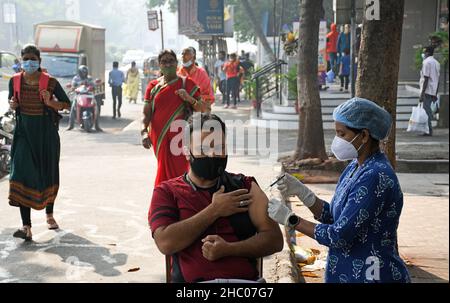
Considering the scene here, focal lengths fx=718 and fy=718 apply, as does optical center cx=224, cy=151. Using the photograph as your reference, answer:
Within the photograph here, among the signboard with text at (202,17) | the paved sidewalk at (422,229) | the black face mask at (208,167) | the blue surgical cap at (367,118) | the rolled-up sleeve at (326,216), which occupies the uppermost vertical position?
the signboard with text at (202,17)

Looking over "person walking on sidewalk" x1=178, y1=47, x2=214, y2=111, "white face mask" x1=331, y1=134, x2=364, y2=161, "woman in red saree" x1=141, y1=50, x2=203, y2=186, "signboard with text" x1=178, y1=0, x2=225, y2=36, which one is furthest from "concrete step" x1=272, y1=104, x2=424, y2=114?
"white face mask" x1=331, y1=134, x2=364, y2=161

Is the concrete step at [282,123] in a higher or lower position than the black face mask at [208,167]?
lower

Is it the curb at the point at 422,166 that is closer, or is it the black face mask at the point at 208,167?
the black face mask at the point at 208,167

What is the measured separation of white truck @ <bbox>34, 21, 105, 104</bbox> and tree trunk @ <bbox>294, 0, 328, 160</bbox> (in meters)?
10.4

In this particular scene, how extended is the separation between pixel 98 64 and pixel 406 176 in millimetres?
15484

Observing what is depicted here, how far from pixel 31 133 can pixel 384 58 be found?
3.21 meters

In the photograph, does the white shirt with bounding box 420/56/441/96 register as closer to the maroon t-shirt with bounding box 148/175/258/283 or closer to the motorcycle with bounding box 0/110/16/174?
the motorcycle with bounding box 0/110/16/174

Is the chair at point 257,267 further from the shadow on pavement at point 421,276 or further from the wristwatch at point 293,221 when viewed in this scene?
the shadow on pavement at point 421,276

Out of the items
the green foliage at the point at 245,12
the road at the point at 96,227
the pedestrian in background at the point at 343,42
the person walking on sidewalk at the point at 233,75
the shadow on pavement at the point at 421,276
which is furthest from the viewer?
the green foliage at the point at 245,12

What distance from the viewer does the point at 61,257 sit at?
6.09m

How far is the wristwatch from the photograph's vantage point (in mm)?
3268

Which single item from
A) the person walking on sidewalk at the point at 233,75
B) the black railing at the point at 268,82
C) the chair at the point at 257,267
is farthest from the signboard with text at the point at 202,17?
the chair at the point at 257,267

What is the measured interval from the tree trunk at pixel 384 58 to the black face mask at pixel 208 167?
9.22ft

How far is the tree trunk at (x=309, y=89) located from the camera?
1078cm
